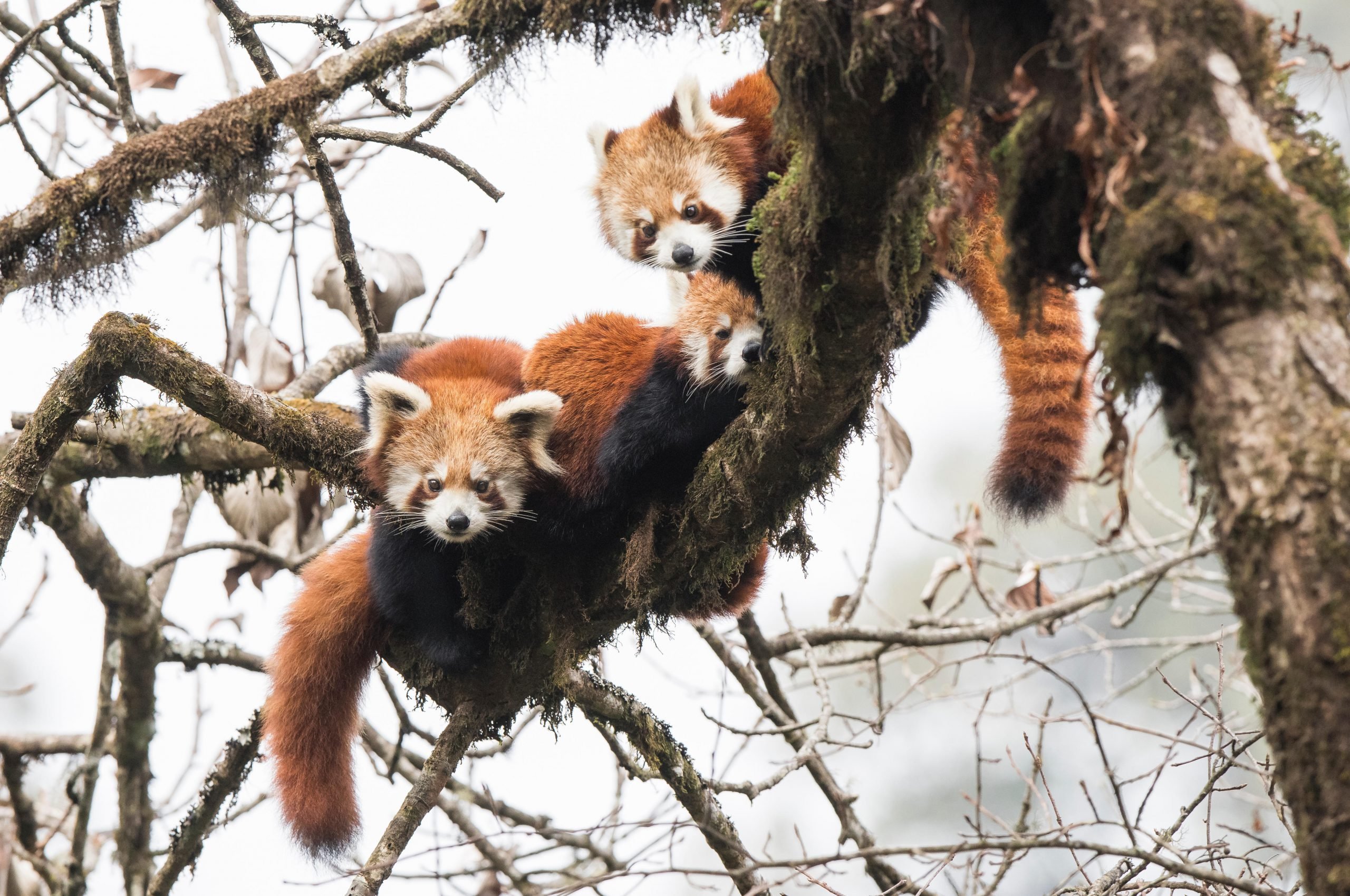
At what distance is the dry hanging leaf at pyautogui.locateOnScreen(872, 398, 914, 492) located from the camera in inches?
179

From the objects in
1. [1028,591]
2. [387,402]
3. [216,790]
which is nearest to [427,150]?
[387,402]

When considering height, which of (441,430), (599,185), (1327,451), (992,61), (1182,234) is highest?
(599,185)

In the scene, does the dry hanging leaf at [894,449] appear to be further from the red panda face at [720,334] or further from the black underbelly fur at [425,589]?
the black underbelly fur at [425,589]

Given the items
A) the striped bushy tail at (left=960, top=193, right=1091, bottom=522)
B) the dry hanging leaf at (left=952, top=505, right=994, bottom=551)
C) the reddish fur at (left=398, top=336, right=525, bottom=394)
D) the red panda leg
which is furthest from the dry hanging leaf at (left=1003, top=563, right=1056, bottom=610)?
the reddish fur at (left=398, top=336, right=525, bottom=394)

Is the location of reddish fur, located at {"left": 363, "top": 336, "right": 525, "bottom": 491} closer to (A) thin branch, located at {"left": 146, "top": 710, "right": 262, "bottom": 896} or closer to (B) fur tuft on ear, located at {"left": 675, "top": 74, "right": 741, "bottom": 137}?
(B) fur tuft on ear, located at {"left": 675, "top": 74, "right": 741, "bottom": 137}

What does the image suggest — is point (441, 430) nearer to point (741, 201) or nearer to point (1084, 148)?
point (741, 201)

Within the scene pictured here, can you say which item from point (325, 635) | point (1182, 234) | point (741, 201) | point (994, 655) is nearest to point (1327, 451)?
point (1182, 234)

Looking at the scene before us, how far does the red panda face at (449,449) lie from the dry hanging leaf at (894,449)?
1557mm

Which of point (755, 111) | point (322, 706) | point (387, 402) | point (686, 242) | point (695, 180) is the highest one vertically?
point (755, 111)

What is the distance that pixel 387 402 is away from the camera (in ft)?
12.3

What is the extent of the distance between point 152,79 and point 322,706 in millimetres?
3569

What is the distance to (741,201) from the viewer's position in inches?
149

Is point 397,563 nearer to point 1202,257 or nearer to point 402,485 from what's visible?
point 402,485

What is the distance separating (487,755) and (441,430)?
185 centimetres
